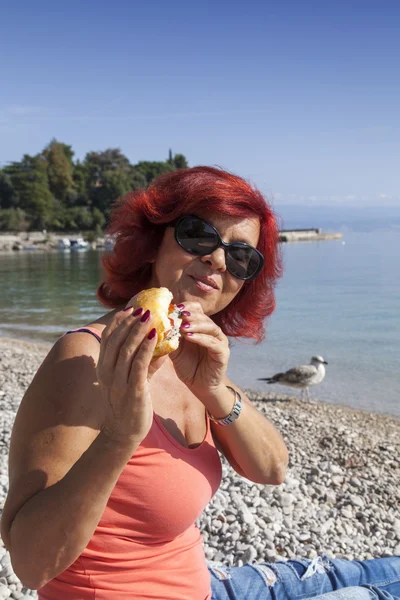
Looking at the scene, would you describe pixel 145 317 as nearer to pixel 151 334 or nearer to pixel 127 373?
pixel 151 334

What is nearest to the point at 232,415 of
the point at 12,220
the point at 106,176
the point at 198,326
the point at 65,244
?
the point at 198,326

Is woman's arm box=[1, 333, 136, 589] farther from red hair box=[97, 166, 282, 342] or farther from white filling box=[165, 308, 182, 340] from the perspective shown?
red hair box=[97, 166, 282, 342]

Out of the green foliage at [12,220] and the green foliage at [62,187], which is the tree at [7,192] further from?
the green foliage at [12,220]

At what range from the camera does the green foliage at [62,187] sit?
9938 centimetres

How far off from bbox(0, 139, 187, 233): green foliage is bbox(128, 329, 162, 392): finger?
89.2m

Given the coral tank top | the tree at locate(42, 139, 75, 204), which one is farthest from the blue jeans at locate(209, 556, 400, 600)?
the tree at locate(42, 139, 75, 204)

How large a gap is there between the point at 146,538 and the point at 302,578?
0.99 metres

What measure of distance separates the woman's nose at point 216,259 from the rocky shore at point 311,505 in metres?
2.65

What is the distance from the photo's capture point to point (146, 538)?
7.14 ft

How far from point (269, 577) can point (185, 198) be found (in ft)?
5.85

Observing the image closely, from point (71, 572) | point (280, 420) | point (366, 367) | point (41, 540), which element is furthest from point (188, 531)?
point (366, 367)

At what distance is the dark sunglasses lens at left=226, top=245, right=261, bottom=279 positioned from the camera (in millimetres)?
2559

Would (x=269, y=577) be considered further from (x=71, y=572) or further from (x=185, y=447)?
(x=71, y=572)

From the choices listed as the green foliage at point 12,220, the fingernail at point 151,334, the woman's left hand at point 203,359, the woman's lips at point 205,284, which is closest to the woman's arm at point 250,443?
the woman's left hand at point 203,359
